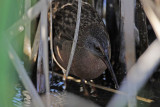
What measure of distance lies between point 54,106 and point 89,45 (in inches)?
29.9

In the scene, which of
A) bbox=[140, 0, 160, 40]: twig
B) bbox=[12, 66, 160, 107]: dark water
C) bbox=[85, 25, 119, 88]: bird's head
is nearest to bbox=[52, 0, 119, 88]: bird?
bbox=[85, 25, 119, 88]: bird's head

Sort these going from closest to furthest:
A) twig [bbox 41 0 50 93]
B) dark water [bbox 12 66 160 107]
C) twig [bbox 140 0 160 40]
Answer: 1. twig [bbox 41 0 50 93]
2. twig [bbox 140 0 160 40]
3. dark water [bbox 12 66 160 107]

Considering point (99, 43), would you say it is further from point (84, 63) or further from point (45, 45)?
point (45, 45)

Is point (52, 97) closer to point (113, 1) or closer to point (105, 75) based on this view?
point (105, 75)

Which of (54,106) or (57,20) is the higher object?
(57,20)

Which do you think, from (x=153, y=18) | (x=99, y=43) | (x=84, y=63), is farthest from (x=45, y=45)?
(x=84, y=63)

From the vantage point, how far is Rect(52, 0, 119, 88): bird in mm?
2717

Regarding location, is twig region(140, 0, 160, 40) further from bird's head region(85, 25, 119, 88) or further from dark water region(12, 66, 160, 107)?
bird's head region(85, 25, 119, 88)

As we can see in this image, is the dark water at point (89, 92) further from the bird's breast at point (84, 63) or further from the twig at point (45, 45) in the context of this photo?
the twig at point (45, 45)

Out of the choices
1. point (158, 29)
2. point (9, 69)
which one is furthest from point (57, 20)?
point (9, 69)

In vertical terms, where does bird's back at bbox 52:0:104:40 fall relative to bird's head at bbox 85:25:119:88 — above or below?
above

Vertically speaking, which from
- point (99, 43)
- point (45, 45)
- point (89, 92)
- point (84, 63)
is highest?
point (45, 45)

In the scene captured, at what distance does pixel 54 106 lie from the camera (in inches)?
89.3

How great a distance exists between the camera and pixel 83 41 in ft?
9.22
